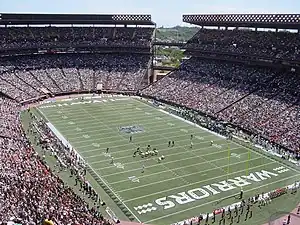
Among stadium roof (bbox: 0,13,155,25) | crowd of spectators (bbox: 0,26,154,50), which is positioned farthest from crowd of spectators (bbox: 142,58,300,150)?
stadium roof (bbox: 0,13,155,25)

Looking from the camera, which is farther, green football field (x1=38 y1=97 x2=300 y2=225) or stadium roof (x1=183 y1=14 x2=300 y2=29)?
stadium roof (x1=183 y1=14 x2=300 y2=29)

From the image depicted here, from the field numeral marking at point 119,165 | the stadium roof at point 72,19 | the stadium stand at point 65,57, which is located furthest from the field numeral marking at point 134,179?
the stadium roof at point 72,19

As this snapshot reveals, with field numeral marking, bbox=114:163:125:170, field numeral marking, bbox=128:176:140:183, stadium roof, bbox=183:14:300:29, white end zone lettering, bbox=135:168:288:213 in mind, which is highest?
stadium roof, bbox=183:14:300:29

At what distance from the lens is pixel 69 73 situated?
218 ft

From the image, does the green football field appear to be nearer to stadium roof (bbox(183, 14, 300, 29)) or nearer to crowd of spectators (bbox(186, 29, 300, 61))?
crowd of spectators (bbox(186, 29, 300, 61))

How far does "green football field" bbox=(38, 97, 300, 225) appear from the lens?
26248 mm

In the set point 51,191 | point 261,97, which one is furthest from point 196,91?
point 51,191

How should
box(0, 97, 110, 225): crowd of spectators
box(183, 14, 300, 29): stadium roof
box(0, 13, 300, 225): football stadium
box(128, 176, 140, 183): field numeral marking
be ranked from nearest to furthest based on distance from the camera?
box(0, 97, 110, 225): crowd of spectators
box(0, 13, 300, 225): football stadium
box(128, 176, 140, 183): field numeral marking
box(183, 14, 300, 29): stadium roof

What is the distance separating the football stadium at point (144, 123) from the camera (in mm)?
24625

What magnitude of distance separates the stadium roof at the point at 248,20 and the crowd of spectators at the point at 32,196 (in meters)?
37.3

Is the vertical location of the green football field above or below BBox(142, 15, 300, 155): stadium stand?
below

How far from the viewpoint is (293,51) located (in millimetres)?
51344

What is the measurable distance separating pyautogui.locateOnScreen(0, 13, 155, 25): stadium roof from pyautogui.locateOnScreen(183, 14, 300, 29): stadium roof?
1011 centimetres

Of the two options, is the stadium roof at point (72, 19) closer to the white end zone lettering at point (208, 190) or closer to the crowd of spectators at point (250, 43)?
the crowd of spectators at point (250, 43)
